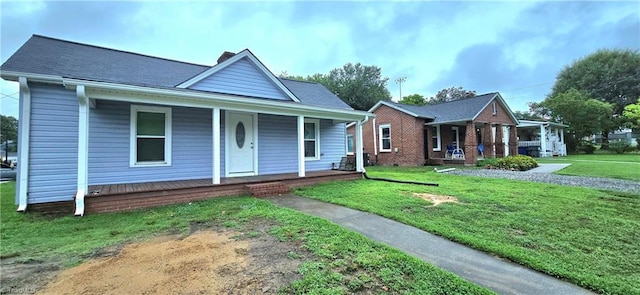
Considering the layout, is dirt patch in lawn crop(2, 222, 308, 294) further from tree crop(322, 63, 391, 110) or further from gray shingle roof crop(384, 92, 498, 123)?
tree crop(322, 63, 391, 110)

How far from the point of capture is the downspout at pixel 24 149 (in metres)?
5.39

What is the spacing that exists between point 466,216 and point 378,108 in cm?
1341

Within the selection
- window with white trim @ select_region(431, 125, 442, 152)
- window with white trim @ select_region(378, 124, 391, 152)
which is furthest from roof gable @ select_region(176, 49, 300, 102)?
window with white trim @ select_region(431, 125, 442, 152)

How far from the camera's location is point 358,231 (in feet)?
12.8

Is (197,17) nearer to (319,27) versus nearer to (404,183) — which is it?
(319,27)

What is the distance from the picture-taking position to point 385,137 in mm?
17062

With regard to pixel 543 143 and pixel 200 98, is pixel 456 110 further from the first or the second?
pixel 200 98

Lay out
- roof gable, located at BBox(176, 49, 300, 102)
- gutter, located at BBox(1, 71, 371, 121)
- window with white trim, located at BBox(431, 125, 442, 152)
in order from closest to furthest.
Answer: gutter, located at BBox(1, 71, 371, 121), roof gable, located at BBox(176, 49, 300, 102), window with white trim, located at BBox(431, 125, 442, 152)

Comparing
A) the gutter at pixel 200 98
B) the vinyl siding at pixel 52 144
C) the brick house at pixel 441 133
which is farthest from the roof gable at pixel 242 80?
the brick house at pixel 441 133

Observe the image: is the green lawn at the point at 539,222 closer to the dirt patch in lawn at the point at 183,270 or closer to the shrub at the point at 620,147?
the dirt patch in lawn at the point at 183,270

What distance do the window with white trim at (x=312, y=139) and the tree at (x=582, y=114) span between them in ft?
86.7

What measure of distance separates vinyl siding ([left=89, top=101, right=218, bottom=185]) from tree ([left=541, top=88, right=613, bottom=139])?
3050cm

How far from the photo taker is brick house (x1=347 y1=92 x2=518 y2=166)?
1535cm

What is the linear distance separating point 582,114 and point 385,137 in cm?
2016
